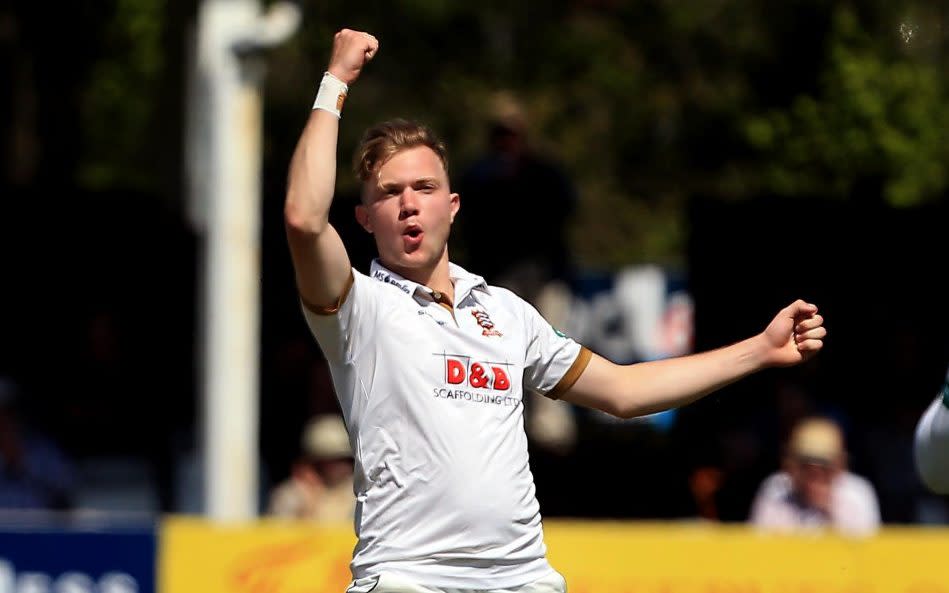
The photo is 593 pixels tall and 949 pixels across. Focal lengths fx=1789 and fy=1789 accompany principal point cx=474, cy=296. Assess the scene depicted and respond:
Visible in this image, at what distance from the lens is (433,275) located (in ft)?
13.9

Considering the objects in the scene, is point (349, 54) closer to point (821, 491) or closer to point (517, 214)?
point (821, 491)

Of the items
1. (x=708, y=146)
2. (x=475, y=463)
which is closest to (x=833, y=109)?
(x=475, y=463)

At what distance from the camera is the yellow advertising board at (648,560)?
26.7ft

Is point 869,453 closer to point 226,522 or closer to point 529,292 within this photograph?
point 529,292

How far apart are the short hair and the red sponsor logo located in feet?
1.55

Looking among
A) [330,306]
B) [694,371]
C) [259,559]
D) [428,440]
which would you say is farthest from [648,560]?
[330,306]

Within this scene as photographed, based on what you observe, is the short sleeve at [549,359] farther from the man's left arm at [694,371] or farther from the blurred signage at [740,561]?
the blurred signage at [740,561]

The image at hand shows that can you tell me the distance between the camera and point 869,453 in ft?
31.3

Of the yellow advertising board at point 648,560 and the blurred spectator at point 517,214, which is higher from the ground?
the blurred spectator at point 517,214

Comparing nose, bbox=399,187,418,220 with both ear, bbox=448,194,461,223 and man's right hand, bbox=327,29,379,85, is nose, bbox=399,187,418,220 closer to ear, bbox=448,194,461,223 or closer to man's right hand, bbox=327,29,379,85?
ear, bbox=448,194,461,223

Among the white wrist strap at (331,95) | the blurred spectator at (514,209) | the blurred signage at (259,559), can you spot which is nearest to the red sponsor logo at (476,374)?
the white wrist strap at (331,95)

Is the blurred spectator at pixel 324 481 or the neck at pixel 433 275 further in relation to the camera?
the blurred spectator at pixel 324 481

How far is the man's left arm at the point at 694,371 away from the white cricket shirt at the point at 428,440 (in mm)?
373

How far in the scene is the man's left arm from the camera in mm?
4430
